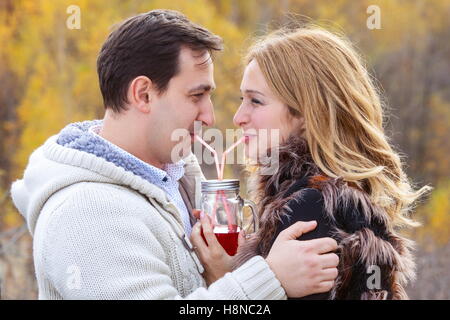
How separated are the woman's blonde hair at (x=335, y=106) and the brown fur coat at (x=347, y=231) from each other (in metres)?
0.07

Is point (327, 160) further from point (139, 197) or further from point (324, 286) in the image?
point (139, 197)

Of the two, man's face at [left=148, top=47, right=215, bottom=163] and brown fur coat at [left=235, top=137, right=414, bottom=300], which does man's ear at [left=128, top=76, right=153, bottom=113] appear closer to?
man's face at [left=148, top=47, right=215, bottom=163]

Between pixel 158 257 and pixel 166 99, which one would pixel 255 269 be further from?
pixel 166 99

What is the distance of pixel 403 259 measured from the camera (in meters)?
2.59

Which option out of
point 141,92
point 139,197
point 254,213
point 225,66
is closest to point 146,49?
→ point 141,92

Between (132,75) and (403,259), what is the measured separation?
4.03 ft

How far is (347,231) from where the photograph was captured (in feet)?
8.02

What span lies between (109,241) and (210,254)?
43 cm

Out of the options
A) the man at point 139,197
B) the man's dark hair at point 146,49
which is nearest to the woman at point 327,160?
the man at point 139,197

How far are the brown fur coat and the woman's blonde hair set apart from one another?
7cm

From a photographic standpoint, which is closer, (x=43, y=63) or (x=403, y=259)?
(x=403, y=259)

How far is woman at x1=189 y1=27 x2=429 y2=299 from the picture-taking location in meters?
2.44

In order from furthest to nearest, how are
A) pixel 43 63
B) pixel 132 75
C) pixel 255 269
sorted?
pixel 43 63 < pixel 132 75 < pixel 255 269
